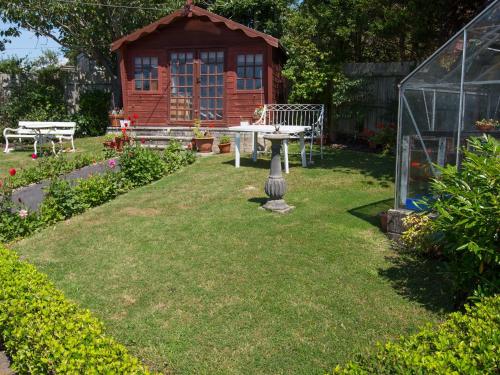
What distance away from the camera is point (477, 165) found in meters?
3.81

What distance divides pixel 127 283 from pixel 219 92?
11086mm

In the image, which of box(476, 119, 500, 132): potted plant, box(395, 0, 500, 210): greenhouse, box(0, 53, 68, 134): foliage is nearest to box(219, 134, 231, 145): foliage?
box(0, 53, 68, 134): foliage

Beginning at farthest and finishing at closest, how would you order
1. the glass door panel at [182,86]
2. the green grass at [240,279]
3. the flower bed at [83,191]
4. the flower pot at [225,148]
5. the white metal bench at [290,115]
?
the glass door panel at [182,86]
the white metal bench at [290,115]
the flower pot at [225,148]
the flower bed at [83,191]
the green grass at [240,279]

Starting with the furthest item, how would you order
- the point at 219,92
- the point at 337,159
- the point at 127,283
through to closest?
the point at 219,92
the point at 337,159
the point at 127,283

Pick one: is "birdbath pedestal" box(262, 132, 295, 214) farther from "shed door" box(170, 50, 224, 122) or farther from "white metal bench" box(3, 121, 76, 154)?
"shed door" box(170, 50, 224, 122)

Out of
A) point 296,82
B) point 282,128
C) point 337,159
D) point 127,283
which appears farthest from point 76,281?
point 296,82

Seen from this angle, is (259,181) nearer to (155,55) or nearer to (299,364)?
(299,364)

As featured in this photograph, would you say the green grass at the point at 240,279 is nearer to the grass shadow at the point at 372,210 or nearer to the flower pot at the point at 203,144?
the grass shadow at the point at 372,210

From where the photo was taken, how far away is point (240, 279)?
4906 mm

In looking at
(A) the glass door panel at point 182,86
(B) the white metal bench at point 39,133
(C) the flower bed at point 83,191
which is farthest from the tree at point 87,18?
(C) the flower bed at point 83,191

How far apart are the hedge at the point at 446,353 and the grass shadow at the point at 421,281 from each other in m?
1.29

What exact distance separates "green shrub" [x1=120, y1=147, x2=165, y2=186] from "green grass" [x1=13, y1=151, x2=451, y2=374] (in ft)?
3.65

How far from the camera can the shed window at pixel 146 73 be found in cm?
1572

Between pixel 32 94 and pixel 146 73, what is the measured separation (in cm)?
474
